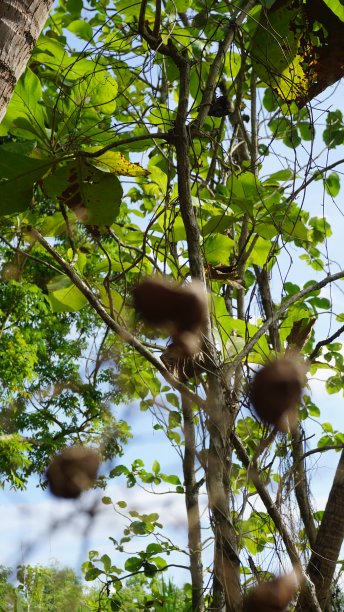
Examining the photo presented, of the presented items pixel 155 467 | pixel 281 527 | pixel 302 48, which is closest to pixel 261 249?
pixel 302 48

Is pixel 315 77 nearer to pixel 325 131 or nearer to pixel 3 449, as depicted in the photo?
pixel 325 131

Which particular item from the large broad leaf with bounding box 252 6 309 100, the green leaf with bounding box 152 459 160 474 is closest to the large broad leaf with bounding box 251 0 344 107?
the large broad leaf with bounding box 252 6 309 100

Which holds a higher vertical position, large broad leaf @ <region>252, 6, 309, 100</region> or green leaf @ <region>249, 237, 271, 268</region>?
large broad leaf @ <region>252, 6, 309, 100</region>

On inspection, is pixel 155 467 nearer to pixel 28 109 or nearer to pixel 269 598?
pixel 28 109

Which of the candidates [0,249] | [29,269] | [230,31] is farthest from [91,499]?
[29,269]

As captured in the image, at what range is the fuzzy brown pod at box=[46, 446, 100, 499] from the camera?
2.03 feet

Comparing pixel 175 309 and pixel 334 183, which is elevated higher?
pixel 334 183

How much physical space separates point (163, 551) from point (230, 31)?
1.61 metres

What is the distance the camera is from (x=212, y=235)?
1.00 meters

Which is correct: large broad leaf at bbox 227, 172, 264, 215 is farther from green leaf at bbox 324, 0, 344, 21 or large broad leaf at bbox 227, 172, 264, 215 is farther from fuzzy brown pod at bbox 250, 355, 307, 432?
fuzzy brown pod at bbox 250, 355, 307, 432

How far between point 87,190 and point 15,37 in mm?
334

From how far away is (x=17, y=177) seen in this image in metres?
0.82

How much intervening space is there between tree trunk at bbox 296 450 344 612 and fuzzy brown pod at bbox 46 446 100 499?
0.49 meters

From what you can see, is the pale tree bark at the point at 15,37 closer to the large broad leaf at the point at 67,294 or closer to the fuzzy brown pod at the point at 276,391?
the fuzzy brown pod at the point at 276,391
